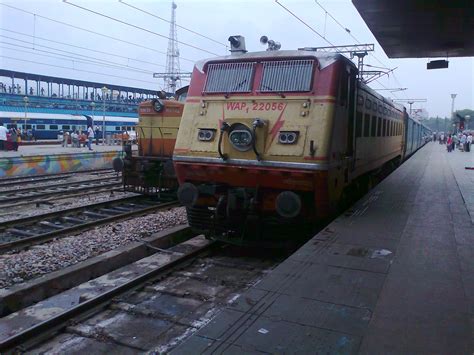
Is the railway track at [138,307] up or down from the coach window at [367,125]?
down

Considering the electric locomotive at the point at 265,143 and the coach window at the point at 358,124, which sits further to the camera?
the coach window at the point at 358,124

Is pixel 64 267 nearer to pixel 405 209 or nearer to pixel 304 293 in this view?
pixel 304 293

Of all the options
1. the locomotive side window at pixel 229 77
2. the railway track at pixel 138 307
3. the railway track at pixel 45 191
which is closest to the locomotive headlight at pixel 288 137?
the locomotive side window at pixel 229 77

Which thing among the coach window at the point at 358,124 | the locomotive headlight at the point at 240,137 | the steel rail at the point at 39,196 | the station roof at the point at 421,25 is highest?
the station roof at the point at 421,25

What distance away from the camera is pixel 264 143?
664 centimetres

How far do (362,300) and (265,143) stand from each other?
3210mm

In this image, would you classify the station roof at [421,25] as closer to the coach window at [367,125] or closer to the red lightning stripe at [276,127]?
the coach window at [367,125]

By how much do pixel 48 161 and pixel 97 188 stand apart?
575cm

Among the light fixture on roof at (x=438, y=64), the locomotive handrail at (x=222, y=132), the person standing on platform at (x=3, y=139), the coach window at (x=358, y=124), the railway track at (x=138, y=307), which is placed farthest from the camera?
the person standing on platform at (x=3, y=139)

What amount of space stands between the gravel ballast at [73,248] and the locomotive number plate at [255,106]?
2.93 m

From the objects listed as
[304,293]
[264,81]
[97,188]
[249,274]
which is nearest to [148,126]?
[97,188]

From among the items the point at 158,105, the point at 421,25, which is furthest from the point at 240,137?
the point at 421,25

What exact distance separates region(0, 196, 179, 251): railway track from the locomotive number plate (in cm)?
393

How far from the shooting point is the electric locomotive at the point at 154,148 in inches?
456
